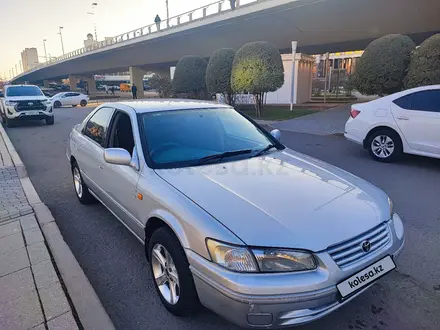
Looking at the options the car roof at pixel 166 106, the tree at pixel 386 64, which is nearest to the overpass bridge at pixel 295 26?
the tree at pixel 386 64

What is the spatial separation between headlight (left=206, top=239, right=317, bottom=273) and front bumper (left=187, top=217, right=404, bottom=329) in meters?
0.04

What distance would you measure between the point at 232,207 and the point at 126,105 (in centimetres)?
205

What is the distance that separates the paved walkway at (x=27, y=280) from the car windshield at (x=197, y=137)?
1.33 meters

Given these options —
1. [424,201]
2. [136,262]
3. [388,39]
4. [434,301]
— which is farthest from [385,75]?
[136,262]

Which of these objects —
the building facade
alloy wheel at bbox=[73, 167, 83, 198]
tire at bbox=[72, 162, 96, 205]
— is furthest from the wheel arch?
the building facade

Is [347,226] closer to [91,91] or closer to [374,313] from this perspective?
[374,313]

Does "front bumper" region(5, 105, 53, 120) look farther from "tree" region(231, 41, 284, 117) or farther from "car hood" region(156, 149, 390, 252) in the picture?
"car hood" region(156, 149, 390, 252)

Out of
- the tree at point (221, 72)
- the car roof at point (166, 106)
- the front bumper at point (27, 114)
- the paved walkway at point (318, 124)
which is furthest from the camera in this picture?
the tree at point (221, 72)

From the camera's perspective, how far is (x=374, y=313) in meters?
2.51

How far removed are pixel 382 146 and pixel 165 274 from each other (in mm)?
6038

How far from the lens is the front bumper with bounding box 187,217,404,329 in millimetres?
1887

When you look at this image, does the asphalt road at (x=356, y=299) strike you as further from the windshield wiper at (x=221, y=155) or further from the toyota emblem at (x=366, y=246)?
the windshield wiper at (x=221, y=155)

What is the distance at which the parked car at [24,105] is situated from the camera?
14.0 m

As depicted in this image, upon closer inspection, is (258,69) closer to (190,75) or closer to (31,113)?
(190,75)
